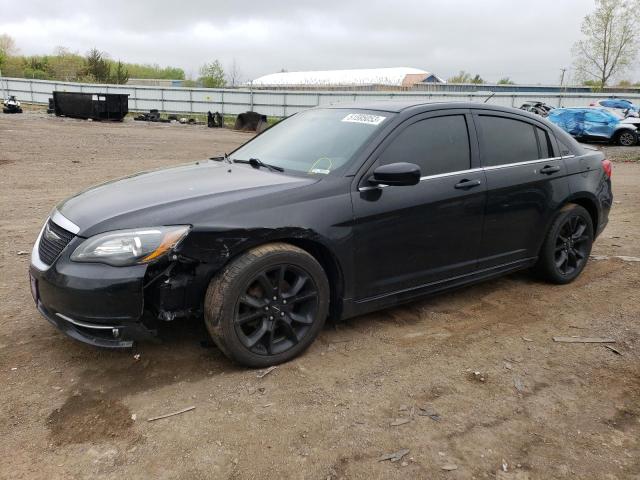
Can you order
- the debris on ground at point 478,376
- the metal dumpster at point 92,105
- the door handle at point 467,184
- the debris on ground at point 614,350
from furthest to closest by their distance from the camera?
the metal dumpster at point 92,105 < the door handle at point 467,184 < the debris on ground at point 614,350 < the debris on ground at point 478,376

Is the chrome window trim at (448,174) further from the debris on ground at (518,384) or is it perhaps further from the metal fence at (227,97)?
the metal fence at (227,97)

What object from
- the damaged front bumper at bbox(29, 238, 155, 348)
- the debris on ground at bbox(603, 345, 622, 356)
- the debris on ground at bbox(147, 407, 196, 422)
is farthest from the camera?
the debris on ground at bbox(603, 345, 622, 356)

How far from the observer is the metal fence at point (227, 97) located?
31969mm

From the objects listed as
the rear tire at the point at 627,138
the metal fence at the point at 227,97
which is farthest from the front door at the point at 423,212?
the metal fence at the point at 227,97

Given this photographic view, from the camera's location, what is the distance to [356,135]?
374 centimetres

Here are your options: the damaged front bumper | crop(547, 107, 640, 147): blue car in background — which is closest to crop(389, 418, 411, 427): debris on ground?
the damaged front bumper

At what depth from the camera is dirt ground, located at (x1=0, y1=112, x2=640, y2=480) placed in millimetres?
2443

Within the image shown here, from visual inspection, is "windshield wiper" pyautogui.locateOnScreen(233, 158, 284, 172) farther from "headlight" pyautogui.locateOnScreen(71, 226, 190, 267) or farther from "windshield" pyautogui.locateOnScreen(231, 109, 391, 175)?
"headlight" pyautogui.locateOnScreen(71, 226, 190, 267)

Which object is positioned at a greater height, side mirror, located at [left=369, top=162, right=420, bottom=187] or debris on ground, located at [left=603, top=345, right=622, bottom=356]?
side mirror, located at [left=369, top=162, right=420, bottom=187]

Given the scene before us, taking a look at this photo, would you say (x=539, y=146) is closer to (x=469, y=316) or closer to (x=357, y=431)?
(x=469, y=316)

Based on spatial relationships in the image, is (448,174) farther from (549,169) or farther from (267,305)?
(267,305)

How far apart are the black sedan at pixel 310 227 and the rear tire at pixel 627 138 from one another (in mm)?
20071

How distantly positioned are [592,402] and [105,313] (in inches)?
109

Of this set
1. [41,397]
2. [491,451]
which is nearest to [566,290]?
[491,451]
